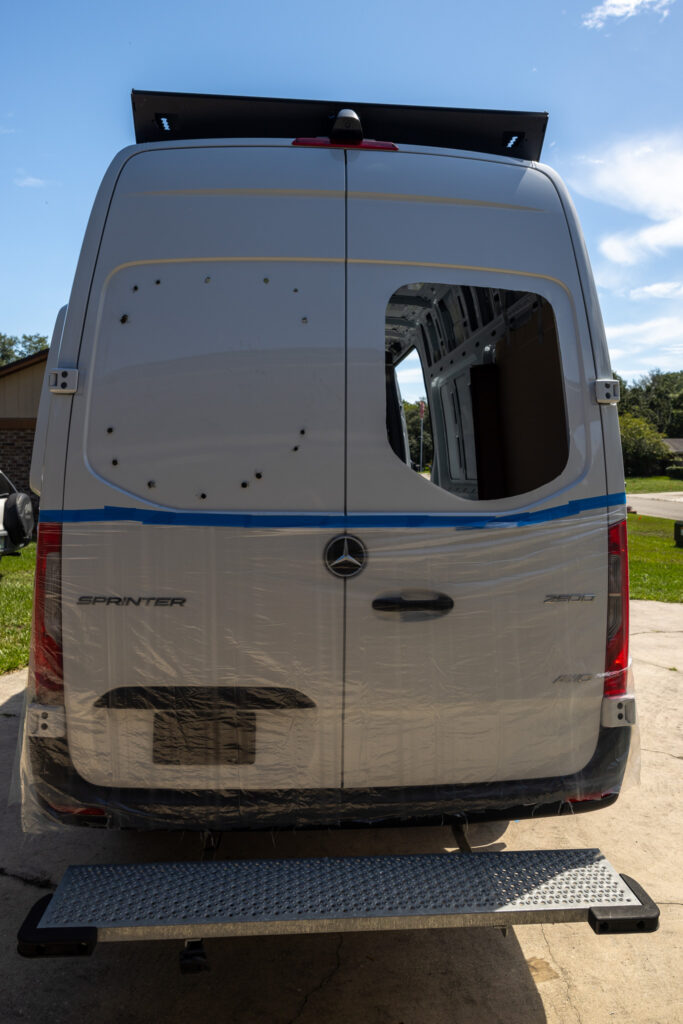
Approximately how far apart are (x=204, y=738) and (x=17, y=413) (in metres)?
16.5

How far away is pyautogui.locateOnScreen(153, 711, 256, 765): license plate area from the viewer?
2.32 metres

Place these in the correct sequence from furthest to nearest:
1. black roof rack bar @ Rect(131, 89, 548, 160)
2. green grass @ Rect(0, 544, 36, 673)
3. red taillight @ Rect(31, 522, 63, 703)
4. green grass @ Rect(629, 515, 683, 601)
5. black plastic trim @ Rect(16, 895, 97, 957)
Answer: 1. green grass @ Rect(629, 515, 683, 601)
2. green grass @ Rect(0, 544, 36, 673)
3. black roof rack bar @ Rect(131, 89, 548, 160)
4. red taillight @ Rect(31, 522, 63, 703)
5. black plastic trim @ Rect(16, 895, 97, 957)

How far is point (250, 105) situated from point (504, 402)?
1.70 meters

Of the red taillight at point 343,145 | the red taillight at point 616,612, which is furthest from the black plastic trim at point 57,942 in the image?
the red taillight at point 343,145

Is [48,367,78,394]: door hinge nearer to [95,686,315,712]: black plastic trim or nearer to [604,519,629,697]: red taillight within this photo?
[95,686,315,712]: black plastic trim

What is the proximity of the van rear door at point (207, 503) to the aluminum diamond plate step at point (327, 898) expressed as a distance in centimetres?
27

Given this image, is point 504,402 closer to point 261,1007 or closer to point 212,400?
point 212,400

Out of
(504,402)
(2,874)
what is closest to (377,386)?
(504,402)

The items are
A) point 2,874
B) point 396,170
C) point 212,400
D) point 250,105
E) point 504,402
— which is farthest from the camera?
point 504,402

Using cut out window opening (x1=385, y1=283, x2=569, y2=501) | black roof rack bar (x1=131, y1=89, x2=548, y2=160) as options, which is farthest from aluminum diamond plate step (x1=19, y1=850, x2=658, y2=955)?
black roof rack bar (x1=131, y1=89, x2=548, y2=160)

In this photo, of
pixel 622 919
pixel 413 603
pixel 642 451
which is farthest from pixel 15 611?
pixel 642 451

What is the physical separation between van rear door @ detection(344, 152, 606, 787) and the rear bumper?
2.1 inches

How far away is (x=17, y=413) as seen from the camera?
1702 centimetres

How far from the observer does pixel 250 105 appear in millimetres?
2699
